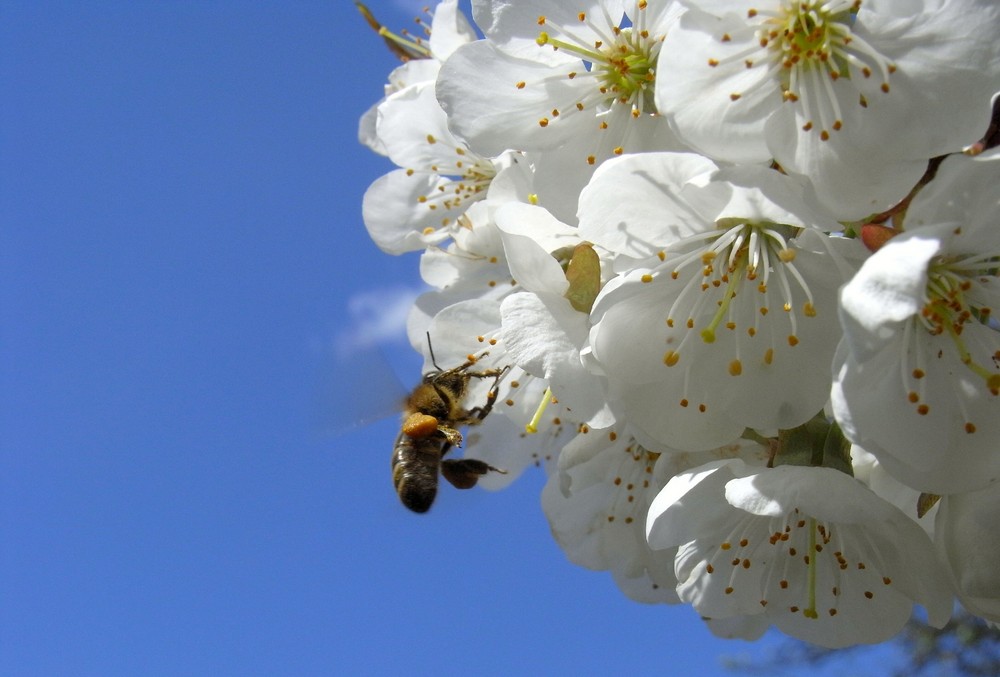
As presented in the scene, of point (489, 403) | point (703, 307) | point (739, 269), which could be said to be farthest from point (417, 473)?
point (739, 269)

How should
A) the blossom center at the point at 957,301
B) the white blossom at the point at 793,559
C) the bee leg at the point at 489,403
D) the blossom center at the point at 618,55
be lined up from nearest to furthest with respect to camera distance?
the blossom center at the point at 957,301, the white blossom at the point at 793,559, the blossom center at the point at 618,55, the bee leg at the point at 489,403

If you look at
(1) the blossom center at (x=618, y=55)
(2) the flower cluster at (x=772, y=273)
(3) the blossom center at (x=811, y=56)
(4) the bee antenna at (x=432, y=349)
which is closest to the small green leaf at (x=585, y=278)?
(2) the flower cluster at (x=772, y=273)

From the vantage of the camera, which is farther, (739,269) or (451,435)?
(451,435)

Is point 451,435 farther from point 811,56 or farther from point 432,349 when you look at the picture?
point 811,56

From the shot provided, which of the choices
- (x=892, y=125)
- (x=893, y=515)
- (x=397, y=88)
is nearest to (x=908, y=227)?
(x=892, y=125)

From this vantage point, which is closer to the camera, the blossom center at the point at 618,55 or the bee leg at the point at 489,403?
the blossom center at the point at 618,55

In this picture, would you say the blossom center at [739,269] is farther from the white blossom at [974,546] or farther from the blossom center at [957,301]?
the white blossom at [974,546]

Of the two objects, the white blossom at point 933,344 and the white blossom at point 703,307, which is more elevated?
the white blossom at point 703,307

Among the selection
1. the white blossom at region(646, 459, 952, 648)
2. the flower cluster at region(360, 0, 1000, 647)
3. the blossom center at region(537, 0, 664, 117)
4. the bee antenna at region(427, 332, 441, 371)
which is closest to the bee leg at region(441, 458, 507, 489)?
the bee antenna at region(427, 332, 441, 371)
